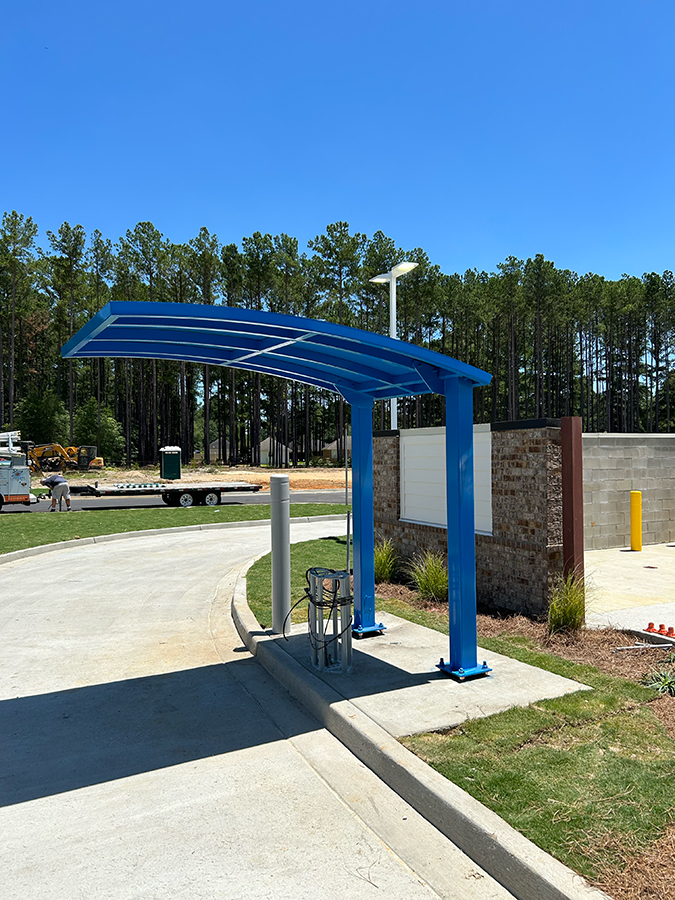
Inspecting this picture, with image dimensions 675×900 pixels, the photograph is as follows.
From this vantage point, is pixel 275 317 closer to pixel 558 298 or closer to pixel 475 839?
pixel 475 839

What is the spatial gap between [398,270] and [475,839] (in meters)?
13.4

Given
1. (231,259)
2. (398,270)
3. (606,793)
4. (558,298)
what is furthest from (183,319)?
(558,298)

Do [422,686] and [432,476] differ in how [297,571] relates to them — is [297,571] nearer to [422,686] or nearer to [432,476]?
[432,476]

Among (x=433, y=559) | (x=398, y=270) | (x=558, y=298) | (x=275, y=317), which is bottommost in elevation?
(x=433, y=559)

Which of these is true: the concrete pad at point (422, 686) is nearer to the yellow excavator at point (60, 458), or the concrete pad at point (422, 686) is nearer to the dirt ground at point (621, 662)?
the dirt ground at point (621, 662)

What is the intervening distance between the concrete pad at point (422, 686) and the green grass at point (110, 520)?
34.2ft

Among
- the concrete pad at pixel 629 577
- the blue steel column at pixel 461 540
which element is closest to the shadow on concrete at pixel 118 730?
the blue steel column at pixel 461 540

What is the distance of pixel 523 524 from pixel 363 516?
2199 mm

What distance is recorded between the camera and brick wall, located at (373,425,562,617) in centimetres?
765

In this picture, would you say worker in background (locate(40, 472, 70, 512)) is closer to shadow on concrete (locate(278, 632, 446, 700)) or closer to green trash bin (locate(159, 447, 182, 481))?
green trash bin (locate(159, 447, 182, 481))

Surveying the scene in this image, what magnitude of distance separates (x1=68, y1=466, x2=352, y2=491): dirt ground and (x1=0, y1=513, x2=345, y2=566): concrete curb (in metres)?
12.9

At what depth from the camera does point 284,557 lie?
7.26 meters

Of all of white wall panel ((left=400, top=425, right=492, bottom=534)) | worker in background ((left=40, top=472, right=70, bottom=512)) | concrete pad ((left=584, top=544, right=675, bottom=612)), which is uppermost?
white wall panel ((left=400, top=425, right=492, bottom=534))

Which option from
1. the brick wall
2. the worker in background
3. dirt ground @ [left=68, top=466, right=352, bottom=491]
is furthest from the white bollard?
dirt ground @ [left=68, top=466, right=352, bottom=491]
